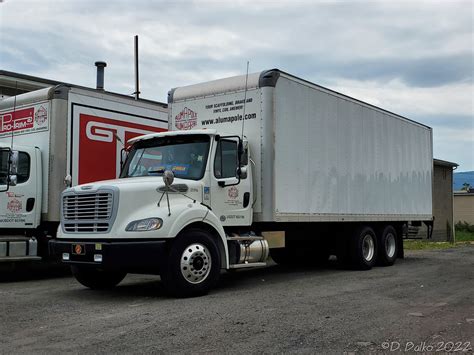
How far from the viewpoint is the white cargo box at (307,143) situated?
393 inches

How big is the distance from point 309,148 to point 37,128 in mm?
5512

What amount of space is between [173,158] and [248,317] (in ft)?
11.1

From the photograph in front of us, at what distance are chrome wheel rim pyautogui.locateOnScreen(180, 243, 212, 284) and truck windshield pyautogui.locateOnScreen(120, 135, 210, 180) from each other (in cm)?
124

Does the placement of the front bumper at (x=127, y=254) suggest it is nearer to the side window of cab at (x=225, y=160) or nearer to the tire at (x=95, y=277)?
the tire at (x=95, y=277)

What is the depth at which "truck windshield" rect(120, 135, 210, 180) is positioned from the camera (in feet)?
29.7

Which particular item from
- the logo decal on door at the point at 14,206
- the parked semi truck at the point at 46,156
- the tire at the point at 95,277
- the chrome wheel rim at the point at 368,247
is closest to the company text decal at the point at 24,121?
the parked semi truck at the point at 46,156

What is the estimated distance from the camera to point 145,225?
7922mm

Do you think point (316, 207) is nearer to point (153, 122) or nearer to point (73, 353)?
point (153, 122)

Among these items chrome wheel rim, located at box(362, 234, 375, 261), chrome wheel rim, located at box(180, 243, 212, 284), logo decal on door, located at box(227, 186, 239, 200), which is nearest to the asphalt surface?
chrome wheel rim, located at box(180, 243, 212, 284)

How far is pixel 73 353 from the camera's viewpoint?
5250mm

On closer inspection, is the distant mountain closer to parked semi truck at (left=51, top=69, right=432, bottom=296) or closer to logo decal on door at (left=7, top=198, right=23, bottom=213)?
parked semi truck at (left=51, top=69, right=432, bottom=296)

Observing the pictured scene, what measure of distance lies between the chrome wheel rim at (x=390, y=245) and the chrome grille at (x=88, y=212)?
25.8ft

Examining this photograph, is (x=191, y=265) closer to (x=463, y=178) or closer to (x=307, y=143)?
(x=307, y=143)

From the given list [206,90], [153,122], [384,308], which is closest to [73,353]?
[384,308]
